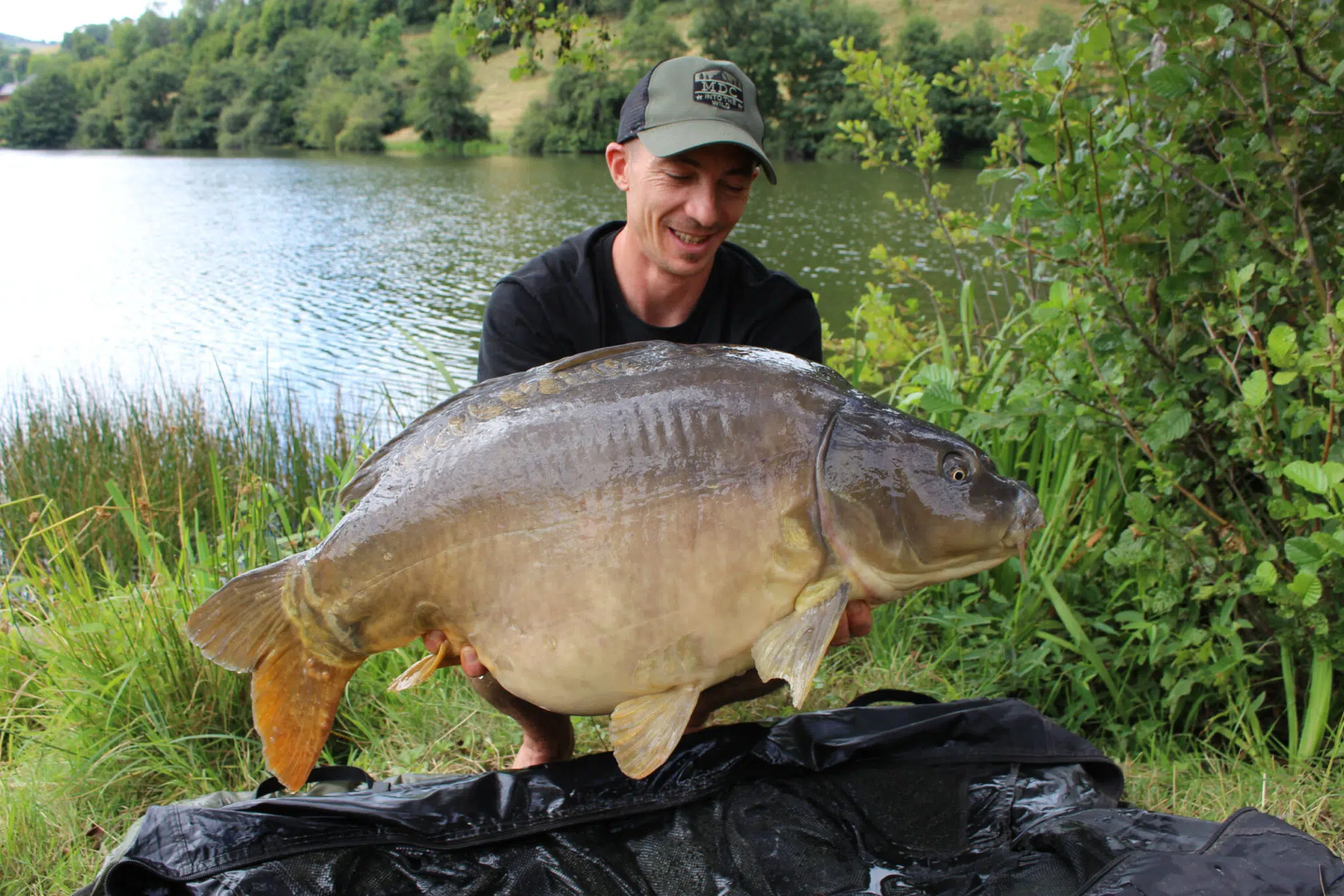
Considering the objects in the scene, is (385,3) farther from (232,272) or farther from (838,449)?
(838,449)

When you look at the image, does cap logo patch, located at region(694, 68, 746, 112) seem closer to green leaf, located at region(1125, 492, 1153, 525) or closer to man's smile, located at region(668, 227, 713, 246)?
man's smile, located at region(668, 227, 713, 246)

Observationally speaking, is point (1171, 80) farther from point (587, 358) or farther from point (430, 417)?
point (430, 417)

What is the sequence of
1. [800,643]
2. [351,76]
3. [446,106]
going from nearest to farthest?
1. [800,643]
2. [446,106]
3. [351,76]

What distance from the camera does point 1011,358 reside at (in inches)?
106

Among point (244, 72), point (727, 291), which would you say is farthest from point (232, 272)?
point (244, 72)

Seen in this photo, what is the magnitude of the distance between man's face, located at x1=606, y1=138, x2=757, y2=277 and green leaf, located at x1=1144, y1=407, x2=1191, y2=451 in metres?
0.88

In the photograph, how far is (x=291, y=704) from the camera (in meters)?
1.29

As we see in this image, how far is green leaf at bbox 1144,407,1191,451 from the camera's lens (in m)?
1.75

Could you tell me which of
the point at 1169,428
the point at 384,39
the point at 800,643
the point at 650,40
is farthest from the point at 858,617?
the point at 384,39

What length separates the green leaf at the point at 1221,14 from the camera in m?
1.54

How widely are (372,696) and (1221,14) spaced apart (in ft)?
6.87

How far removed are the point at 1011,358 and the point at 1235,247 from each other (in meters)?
0.95

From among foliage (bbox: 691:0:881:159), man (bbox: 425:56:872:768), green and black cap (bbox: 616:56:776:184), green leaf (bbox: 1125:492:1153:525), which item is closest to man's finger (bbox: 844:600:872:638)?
man (bbox: 425:56:872:768)

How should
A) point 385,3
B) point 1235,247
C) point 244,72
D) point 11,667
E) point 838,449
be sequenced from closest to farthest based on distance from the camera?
point 838,449 → point 1235,247 → point 11,667 → point 244,72 → point 385,3
